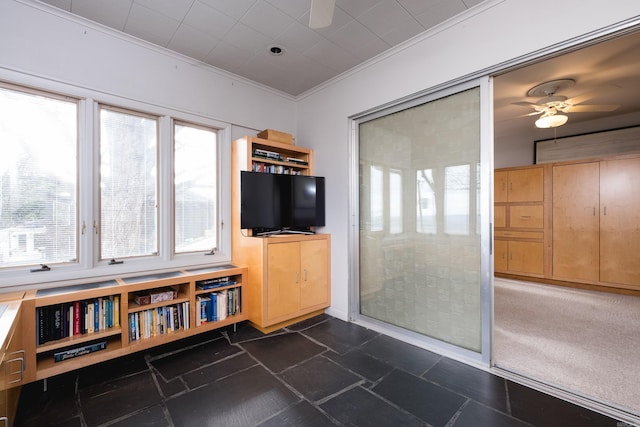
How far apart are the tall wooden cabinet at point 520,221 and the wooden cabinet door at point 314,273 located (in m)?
3.84

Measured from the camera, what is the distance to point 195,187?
3.04 m

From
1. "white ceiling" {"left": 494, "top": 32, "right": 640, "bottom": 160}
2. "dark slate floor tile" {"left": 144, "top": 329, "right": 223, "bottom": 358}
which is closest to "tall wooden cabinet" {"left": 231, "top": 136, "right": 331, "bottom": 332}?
"dark slate floor tile" {"left": 144, "top": 329, "right": 223, "bottom": 358}

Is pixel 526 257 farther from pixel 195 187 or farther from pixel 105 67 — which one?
pixel 105 67

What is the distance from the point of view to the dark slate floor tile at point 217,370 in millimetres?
2021

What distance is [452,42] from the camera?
2.32m

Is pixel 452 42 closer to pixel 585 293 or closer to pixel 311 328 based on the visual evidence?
pixel 311 328

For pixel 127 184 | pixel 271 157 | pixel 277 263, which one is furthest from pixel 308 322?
pixel 127 184

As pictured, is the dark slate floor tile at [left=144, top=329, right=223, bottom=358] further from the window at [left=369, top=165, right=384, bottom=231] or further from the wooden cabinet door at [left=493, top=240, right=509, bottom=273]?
the wooden cabinet door at [left=493, top=240, right=509, bottom=273]

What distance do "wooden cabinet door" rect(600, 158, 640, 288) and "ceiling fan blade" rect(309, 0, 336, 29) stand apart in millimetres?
4996

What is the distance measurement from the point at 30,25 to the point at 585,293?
7200 mm

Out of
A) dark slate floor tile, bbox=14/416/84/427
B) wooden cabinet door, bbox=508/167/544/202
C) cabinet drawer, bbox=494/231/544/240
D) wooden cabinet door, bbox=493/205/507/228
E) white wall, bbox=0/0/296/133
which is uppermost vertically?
white wall, bbox=0/0/296/133

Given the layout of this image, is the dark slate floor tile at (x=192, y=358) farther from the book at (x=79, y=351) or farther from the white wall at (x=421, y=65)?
the white wall at (x=421, y=65)

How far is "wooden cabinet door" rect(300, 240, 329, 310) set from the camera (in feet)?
10.2

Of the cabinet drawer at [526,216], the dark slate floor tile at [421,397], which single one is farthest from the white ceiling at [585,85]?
the dark slate floor tile at [421,397]
